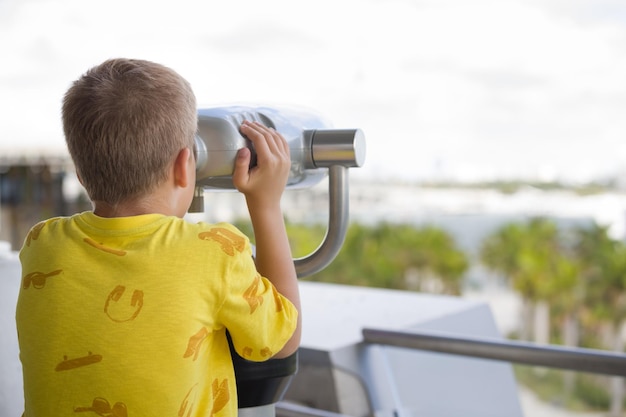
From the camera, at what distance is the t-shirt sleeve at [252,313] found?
62 centimetres

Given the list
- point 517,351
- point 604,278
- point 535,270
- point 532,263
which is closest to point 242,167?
point 517,351

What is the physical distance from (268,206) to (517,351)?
0.70 metres

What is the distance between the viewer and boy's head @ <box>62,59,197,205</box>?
0.61 m

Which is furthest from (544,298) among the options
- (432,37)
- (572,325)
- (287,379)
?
(287,379)

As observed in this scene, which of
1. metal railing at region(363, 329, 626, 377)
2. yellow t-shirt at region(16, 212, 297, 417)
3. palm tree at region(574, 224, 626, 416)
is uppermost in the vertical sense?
yellow t-shirt at region(16, 212, 297, 417)

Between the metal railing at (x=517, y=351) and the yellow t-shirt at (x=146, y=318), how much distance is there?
668 mm

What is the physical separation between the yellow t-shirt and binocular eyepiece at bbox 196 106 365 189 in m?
0.06

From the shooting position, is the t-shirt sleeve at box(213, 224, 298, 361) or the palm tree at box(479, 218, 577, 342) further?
the palm tree at box(479, 218, 577, 342)

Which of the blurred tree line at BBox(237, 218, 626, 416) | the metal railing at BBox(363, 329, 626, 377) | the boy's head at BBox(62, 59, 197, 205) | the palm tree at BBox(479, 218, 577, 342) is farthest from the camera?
the palm tree at BBox(479, 218, 577, 342)

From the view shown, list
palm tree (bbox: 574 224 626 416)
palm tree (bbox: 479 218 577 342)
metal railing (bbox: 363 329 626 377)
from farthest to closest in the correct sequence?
palm tree (bbox: 479 218 577 342)
palm tree (bbox: 574 224 626 416)
metal railing (bbox: 363 329 626 377)

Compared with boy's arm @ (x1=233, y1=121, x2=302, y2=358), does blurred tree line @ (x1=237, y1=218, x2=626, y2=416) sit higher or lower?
lower

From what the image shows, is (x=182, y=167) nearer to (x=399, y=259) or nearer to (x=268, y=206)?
(x=268, y=206)

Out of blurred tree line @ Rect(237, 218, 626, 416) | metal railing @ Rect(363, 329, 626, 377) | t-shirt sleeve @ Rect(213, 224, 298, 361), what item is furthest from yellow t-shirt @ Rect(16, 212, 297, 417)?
blurred tree line @ Rect(237, 218, 626, 416)

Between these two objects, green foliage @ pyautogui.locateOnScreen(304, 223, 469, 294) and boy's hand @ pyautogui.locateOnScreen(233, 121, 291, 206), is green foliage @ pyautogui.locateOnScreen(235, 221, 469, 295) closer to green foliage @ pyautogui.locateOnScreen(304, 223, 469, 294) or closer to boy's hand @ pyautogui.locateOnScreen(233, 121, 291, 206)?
green foliage @ pyautogui.locateOnScreen(304, 223, 469, 294)
